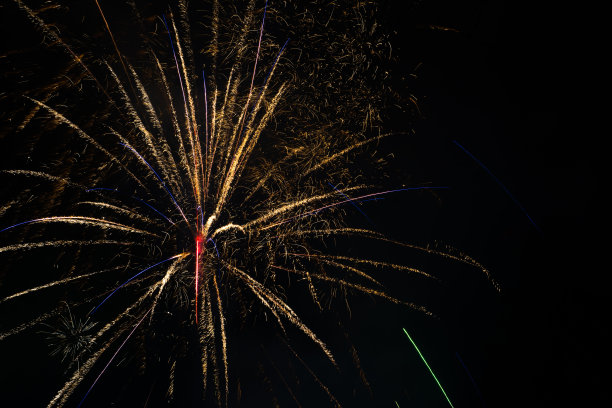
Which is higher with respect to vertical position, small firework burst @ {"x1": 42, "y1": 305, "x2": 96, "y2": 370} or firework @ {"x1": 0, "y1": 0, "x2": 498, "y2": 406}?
firework @ {"x1": 0, "y1": 0, "x2": 498, "y2": 406}

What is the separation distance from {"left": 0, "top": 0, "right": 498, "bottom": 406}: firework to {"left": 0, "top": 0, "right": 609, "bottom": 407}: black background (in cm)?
37

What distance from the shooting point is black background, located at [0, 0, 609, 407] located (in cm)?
143

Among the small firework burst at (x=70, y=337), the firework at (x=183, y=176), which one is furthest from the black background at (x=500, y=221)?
the small firework burst at (x=70, y=337)

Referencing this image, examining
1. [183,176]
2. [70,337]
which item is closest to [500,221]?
[183,176]

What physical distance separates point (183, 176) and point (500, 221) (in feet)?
5.90

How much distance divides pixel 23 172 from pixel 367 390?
6.54 feet

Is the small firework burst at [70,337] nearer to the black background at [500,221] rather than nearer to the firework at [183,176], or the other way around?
the firework at [183,176]

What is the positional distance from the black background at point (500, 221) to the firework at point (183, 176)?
0.37 meters

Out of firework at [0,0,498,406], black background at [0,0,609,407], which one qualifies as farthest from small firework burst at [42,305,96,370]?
black background at [0,0,609,407]

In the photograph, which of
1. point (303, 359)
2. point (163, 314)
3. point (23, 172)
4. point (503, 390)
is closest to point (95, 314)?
point (163, 314)

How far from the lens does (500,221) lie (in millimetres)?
1569

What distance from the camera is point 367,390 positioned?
1463 millimetres

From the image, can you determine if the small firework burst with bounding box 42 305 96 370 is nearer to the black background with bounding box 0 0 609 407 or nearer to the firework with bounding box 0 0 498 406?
the firework with bounding box 0 0 498 406

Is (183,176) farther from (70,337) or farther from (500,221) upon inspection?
(500,221)
